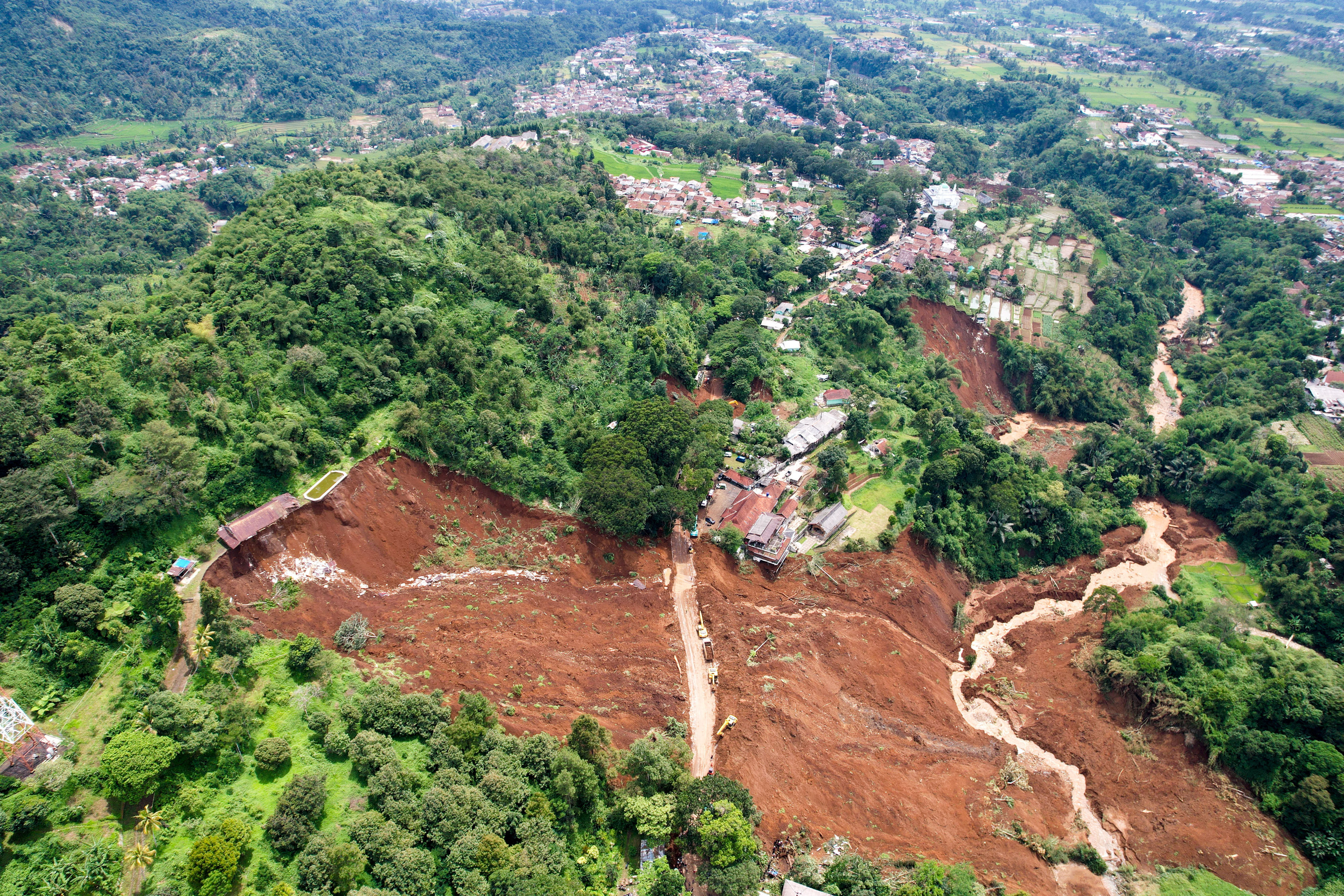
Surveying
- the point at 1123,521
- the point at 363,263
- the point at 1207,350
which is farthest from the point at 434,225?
the point at 1207,350

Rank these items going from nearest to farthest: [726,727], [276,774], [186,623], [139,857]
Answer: [139,857] → [276,774] → [186,623] → [726,727]

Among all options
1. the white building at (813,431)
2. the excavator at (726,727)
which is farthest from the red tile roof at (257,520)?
the white building at (813,431)

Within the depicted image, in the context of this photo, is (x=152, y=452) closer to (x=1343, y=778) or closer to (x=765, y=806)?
(x=765, y=806)

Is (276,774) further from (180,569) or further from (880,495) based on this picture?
(880,495)

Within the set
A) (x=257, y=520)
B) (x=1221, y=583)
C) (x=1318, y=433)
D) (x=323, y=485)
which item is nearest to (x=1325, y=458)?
(x=1318, y=433)

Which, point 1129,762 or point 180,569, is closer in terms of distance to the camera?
point 180,569

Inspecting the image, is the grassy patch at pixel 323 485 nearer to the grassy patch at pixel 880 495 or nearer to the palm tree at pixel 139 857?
the palm tree at pixel 139 857
